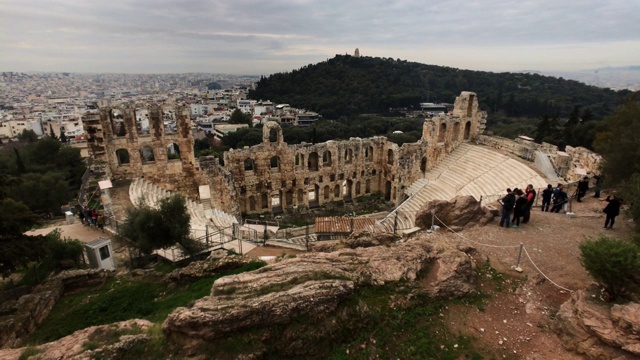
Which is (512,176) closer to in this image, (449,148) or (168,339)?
(449,148)

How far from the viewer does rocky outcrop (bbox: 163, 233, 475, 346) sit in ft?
25.9

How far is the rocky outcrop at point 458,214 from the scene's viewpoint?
14594 millimetres

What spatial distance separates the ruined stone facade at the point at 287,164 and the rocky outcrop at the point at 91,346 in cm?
1861

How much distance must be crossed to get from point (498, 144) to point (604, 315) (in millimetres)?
26254

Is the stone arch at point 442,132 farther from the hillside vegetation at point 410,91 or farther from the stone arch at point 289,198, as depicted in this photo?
the hillside vegetation at point 410,91

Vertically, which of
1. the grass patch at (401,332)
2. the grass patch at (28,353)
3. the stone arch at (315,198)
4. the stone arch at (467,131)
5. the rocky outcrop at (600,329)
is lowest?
the stone arch at (315,198)

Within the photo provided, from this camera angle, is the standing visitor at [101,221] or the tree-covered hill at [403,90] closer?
the standing visitor at [101,221]

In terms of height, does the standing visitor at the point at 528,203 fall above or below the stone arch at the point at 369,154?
above

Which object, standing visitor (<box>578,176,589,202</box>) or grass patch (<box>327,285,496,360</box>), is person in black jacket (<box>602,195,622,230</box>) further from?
grass patch (<box>327,285,496,360</box>)

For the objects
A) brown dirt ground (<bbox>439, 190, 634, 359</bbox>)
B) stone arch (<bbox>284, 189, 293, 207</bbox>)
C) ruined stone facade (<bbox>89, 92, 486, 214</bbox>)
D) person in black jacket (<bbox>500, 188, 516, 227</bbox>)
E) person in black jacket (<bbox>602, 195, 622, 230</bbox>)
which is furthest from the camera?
stone arch (<bbox>284, 189, 293, 207</bbox>)

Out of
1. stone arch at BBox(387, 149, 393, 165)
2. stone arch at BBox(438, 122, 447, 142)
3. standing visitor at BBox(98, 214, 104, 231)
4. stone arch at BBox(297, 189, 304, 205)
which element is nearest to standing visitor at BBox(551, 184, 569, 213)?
stone arch at BBox(438, 122, 447, 142)

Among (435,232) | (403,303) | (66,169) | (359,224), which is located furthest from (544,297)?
(66,169)

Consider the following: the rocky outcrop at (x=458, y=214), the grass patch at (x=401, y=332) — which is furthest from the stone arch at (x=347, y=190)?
the grass patch at (x=401, y=332)

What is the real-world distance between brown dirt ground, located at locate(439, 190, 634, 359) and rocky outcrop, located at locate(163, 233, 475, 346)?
0.94m
